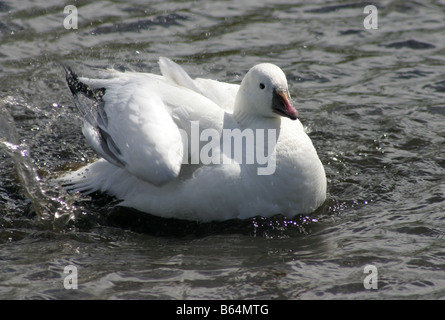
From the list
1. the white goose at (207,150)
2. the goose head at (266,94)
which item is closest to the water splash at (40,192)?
the white goose at (207,150)

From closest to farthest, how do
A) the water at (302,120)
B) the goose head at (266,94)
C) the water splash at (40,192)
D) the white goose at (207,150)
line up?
1. the water at (302,120)
2. the white goose at (207,150)
3. the goose head at (266,94)
4. the water splash at (40,192)

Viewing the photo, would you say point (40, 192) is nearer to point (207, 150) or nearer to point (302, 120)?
point (207, 150)

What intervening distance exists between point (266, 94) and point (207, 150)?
2.10 feet

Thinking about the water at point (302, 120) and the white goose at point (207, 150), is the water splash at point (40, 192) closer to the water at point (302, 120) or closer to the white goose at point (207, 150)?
the water at point (302, 120)

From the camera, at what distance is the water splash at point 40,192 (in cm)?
551

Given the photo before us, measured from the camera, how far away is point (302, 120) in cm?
748

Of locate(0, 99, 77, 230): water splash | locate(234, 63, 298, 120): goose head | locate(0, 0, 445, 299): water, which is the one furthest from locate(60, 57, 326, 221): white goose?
locate(0, 99, 77, 230): water splash

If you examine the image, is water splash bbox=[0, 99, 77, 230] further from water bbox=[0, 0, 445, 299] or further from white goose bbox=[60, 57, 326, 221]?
white goose bbox=[60, 57, 326, 221]

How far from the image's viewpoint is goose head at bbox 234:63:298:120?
17.6ft

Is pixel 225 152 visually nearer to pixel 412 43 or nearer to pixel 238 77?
pixel 238 77

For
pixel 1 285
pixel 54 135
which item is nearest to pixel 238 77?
pixel 54 135

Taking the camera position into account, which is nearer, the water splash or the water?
the water

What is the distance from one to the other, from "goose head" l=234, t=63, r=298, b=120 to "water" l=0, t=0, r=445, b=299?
832 mm

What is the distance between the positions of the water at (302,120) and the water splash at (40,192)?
16 millimetres
